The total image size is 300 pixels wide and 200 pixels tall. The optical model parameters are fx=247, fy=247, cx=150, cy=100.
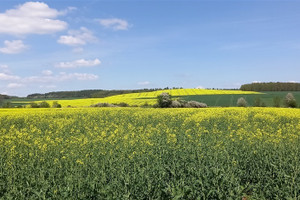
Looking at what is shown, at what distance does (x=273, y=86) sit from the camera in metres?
110

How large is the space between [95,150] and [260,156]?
5.79m

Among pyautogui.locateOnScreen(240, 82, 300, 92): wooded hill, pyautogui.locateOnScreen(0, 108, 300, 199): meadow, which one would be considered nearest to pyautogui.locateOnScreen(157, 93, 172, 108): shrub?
pyautogui.locateOnScreen(0, 108, 300, 199): meadow

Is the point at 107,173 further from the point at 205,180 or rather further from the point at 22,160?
the point at 22,160

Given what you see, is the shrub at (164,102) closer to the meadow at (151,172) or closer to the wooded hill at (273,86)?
the meadow at (151,172)

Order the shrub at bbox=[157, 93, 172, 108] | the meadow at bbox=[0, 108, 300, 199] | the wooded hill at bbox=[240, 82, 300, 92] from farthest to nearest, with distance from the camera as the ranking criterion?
the wooded hill at bbox=[240, 82, 300, 92] < the shrub at bbox=[157, 93, 172, 108] < the meadow at bbox=[0, 108, 300, 199]

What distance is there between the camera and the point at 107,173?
708 centimetres

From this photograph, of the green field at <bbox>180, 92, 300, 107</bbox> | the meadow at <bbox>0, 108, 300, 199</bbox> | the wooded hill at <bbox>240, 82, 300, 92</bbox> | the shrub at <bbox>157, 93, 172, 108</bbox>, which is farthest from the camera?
Answer: the wooded hill at <bbox>240, 82, 300, 92</bbox>

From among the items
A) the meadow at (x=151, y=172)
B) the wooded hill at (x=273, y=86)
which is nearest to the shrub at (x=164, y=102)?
the meadow at (x=151, y=172)

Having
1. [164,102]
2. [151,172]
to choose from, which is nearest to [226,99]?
[164,102]

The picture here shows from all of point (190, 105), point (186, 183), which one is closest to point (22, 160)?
point (186, 183)

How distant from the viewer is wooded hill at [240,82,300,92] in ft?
347

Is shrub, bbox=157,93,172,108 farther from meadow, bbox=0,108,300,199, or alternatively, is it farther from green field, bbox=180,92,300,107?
meadow, bbox=0,108,300,199

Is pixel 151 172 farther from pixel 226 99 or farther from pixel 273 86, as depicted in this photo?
pixel 273 86

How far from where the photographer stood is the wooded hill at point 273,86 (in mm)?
105750
